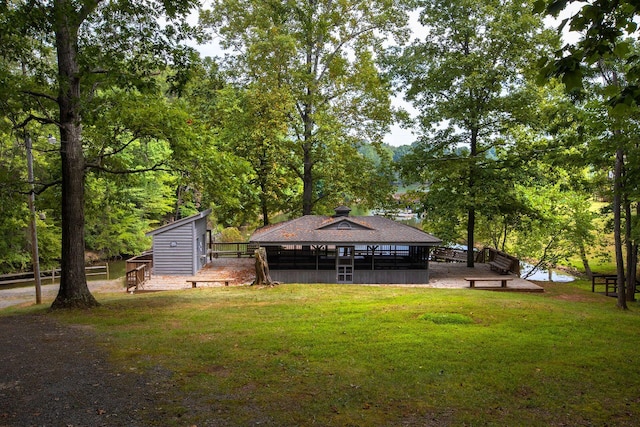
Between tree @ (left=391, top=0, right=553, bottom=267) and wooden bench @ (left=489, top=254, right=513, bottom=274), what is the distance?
4.62 feet

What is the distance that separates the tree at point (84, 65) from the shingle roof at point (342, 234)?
31.5 feet

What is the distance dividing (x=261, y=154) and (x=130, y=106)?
641 inches

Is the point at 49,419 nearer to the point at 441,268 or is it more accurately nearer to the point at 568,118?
the point at 568,118

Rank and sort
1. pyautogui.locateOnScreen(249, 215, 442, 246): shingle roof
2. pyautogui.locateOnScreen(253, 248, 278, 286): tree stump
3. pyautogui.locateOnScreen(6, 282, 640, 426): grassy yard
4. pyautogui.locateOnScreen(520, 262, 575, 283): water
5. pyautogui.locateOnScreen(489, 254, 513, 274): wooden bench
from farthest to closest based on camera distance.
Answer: pyautogui.locateOnScreen(520, 262, 575, 283): water, pyautogui.locateOnScreen(489, 254, 513, 274): wooden bench, pyautogui.locateOnScreen(249, 215, 442, 246): shingle roof, pyautogui.locateOnScreen(253, 248, 278, 286): tree stump, pyautogui.locateOnScreen(6, 282, 640, 426): grassy yard

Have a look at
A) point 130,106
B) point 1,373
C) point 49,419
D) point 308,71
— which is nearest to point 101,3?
point 130,106

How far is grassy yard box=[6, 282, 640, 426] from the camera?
591cm

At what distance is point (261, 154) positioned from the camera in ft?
95.6

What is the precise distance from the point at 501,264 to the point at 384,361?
20631mm

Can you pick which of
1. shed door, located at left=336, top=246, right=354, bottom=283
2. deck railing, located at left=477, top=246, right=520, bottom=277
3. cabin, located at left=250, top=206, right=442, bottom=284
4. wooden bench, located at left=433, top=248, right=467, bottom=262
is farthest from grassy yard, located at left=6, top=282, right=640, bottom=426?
wooden bench, located at left=433, top=248, right=467, bottom=262

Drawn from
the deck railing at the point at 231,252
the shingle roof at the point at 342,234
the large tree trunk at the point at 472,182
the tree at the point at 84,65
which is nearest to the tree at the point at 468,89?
the large tree trunk at the point at 472,182

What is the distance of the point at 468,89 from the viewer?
25875 millimetres

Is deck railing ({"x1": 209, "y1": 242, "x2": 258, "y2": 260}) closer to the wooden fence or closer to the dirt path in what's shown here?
the wooden fence

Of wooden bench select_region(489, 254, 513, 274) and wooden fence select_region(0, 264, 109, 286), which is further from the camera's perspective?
wooden bench select_region(489, 254, 513, 274)

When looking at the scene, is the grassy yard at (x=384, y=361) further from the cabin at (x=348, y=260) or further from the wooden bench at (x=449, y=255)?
the wooden bench at (x=449, y=255)
